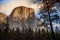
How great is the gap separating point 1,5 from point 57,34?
161cm

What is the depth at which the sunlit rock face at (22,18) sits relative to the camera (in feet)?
14.1

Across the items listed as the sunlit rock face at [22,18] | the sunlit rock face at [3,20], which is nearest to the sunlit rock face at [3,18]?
the sunlit rock face at [3,20]

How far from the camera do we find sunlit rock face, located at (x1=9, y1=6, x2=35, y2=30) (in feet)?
14.1

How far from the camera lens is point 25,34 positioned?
426 cm

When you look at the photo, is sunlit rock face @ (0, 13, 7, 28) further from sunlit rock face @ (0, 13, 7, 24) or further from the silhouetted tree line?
the silhouetted tree line

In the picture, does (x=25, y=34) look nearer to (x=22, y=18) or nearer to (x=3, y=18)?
(x=22, y=18)

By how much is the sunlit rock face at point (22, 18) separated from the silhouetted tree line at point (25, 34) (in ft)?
0.37

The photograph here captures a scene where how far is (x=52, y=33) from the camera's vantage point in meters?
4.22

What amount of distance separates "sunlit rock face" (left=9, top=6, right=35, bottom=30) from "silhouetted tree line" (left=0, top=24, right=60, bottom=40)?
0.11 meters

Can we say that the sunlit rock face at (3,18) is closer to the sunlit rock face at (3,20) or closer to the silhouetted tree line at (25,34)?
the sunlit rock face at (3,20)

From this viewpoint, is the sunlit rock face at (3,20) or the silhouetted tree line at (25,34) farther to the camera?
the sunlit rock face at (3,20)

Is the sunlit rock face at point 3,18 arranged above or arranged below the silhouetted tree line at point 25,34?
above

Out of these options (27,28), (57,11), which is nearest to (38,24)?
(27,28)

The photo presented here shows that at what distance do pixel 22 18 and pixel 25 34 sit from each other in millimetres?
416
